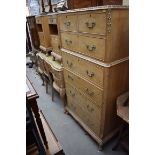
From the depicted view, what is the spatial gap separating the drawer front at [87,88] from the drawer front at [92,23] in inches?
22.4

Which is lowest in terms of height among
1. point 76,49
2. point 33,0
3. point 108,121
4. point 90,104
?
point 108,121

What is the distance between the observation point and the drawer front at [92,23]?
4.26 feet

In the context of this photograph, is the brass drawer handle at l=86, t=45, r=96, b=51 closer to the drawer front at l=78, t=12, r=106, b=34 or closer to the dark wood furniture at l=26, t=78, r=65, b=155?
the drawer front at l=78, t=12, r=106, b=34

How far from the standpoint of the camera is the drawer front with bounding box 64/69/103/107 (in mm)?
1645

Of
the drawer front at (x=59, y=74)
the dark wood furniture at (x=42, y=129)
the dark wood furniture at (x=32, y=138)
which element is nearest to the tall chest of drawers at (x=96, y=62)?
the drawer front at (x=59, y=74)

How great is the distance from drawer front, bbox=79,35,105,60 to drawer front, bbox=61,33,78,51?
0.11m

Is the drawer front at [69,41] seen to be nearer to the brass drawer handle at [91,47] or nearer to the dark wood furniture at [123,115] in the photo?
the brass drawer handle at [91,47]

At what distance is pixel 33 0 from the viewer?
424 centimetres

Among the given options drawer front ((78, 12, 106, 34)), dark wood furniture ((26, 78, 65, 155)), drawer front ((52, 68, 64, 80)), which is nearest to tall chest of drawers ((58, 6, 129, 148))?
drawer front ((78, 12, 106, 34))
